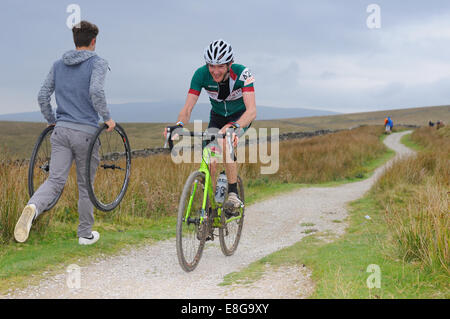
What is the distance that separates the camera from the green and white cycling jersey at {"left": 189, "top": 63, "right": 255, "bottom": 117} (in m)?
4.58

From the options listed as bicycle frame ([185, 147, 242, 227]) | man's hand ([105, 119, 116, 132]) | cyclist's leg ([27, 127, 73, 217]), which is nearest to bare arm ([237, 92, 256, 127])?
bicycle frame ([185, 147, 242, 227])

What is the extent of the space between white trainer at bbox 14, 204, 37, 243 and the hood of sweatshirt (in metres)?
1.60

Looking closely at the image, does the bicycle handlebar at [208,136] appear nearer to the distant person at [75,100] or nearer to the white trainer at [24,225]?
the distant person at [75,100]

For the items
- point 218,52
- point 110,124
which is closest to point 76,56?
point 110,124

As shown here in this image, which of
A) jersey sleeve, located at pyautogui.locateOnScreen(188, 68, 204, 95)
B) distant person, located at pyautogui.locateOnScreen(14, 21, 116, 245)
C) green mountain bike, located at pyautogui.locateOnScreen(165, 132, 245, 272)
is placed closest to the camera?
green mountain bike, located at pyautogui.locateOnScreen(165, 132, 245, 272)

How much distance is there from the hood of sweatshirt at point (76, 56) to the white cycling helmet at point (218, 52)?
4.33ft

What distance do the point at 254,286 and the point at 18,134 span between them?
59.4 m

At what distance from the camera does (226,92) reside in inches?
188

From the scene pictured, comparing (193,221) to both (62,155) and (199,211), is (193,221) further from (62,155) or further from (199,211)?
(62,155)

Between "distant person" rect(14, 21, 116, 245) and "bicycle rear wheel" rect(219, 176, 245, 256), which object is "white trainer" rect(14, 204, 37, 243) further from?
"bicycle rear wheel" rect(219, 176, 245, 256)

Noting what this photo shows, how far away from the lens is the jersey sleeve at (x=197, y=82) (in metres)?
4.73

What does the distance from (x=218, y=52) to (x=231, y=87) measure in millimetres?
497

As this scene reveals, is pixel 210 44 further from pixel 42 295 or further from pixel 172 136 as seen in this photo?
pixel 42 295

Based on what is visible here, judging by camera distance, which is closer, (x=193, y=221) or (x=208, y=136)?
(x=193, y=221)
